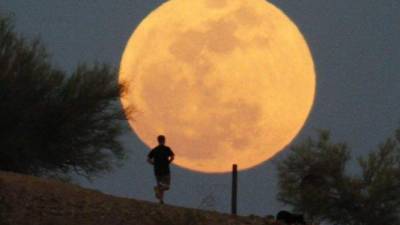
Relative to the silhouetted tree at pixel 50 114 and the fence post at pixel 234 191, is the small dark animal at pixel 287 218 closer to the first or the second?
the fence post at pixel 234 191

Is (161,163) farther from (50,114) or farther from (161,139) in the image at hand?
(50,114)

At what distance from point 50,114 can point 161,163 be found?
11.2m

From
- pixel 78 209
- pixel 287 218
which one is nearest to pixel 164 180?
pixel 287 218

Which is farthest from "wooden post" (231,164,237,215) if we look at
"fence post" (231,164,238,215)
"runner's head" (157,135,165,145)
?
"runner's head" (157,135,165,145)

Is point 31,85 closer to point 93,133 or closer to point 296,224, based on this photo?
point 93,133

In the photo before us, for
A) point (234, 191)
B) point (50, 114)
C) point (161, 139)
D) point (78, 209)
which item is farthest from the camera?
point (50, 114)

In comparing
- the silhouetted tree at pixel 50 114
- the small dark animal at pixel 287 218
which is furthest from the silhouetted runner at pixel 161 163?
the silhouetted tree at pixel 50 114

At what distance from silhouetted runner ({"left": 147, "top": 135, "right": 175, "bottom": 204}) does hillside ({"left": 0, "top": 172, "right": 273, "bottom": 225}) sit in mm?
2192

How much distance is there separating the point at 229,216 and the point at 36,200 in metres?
4.33

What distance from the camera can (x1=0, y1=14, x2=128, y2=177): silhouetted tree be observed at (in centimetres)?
3456

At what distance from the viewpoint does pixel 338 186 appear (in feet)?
139

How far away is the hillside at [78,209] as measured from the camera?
2052 cm

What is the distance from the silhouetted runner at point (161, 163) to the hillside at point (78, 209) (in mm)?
2192

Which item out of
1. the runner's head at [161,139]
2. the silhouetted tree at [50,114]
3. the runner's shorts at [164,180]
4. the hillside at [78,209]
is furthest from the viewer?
the silhouetted tree at [50,114]
